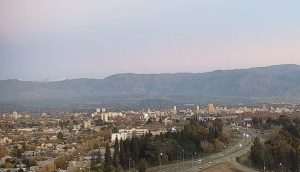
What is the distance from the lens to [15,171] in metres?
21.5

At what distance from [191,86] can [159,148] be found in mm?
103776

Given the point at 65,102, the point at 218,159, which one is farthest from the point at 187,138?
the point at 65,102

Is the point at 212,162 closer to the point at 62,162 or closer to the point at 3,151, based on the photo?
the point at 62,162

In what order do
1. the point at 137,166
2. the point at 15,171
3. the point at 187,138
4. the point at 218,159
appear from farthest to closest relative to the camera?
the point at 187,138 < the point at 218,159 < the point at 137,166 < the point at 15,171

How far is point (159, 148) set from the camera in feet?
84.8

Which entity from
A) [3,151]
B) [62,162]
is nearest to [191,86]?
[3,151]

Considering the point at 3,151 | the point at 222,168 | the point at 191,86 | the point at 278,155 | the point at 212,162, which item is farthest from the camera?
the point at 191,86

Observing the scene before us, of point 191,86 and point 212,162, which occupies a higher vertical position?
point 191,86

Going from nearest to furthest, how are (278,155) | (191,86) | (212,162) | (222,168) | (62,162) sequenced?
(222,168), (62,162), (278,155), (212,162), (191,86)

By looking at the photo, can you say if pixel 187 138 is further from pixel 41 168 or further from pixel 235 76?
pixel 235 76

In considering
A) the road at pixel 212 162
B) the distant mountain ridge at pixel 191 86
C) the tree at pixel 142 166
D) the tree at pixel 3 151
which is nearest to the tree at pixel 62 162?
the tree at pixel 142 166

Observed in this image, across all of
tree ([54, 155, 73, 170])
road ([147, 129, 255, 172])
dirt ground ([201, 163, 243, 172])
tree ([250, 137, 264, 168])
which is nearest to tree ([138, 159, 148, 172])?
road ([147, 129, 255, 172])

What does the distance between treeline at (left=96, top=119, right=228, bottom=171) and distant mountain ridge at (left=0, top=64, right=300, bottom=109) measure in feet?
226

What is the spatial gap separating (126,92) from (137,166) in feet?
342
